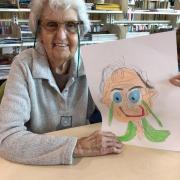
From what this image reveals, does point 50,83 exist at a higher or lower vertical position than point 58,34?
lower

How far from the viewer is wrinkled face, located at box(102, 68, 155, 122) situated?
3.22 ft

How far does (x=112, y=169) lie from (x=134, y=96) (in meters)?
0.25

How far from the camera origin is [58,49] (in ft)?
4.03

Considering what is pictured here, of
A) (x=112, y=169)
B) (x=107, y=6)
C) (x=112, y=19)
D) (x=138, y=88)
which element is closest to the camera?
(x=112, y=169)

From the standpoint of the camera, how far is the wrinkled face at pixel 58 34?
120 centimetres

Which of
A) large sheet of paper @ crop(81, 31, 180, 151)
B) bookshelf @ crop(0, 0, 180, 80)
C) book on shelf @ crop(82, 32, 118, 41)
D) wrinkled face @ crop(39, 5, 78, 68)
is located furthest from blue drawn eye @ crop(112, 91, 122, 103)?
book on shelf @ crop(82, 32, 118, 41)

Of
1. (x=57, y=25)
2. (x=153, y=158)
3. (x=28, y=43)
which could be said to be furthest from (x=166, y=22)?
(x=153, y=158)

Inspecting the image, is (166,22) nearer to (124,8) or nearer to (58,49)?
(124,8)

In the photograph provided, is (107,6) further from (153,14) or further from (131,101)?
(131,101)

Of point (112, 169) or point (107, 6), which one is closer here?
point (112, 169)

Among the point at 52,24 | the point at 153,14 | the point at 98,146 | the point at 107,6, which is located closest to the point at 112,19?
the point at 107,6

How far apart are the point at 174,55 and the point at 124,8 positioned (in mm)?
2485

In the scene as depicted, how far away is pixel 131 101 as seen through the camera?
100 cm

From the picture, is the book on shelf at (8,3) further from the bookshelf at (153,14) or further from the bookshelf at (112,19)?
the bookshelf at (153,14)
